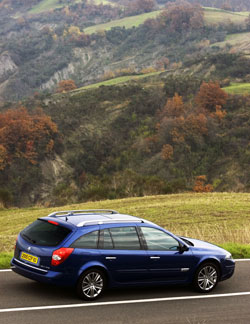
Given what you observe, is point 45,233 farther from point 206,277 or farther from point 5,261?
point 206,277

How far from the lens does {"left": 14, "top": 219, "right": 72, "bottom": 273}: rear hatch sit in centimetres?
893

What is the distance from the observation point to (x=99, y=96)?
79.9 m

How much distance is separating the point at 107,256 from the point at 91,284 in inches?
21.4

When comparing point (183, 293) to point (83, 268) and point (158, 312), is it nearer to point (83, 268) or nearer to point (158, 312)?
point (158, 312)

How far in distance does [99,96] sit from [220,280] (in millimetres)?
70757

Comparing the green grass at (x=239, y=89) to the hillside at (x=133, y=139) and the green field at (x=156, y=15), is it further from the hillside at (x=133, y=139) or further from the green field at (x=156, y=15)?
the green field at (x=156, y=15)

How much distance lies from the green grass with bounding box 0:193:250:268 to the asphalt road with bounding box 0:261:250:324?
6.22 meters

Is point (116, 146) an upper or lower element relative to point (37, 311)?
lower

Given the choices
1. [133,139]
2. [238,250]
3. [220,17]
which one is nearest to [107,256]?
[238,250]

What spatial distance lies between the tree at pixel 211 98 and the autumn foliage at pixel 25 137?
18966mm

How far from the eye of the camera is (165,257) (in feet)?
32.4

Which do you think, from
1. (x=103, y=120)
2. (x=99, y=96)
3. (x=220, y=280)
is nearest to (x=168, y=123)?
(x=103, y=120)

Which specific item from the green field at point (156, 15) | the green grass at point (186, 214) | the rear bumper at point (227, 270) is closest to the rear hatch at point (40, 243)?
the rear bumper at point (227, 270)

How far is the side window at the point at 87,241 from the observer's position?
908 centimetres
